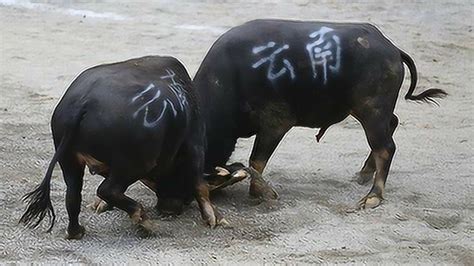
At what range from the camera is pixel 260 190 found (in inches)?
216

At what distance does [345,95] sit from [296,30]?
502 mm

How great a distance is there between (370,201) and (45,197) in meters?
1.96

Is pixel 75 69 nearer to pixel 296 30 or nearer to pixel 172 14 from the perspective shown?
pixel 172 14

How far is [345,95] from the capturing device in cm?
558

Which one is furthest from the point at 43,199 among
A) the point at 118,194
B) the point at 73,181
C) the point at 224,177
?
the point at 224,177

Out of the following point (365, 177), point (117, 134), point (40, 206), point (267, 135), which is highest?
point (117, 134)

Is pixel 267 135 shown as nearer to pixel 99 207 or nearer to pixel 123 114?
pixel 99 207

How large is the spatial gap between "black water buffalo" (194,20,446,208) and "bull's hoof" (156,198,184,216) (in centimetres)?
40

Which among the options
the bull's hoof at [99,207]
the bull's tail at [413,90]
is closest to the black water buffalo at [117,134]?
the bull's hoof at [99,207]

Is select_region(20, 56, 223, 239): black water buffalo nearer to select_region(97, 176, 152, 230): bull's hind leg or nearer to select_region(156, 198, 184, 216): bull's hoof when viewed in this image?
select_region(97, 176, 152, 230): bull's hind leg

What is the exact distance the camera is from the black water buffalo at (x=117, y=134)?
4.48m

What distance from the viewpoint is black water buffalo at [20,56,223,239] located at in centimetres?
448

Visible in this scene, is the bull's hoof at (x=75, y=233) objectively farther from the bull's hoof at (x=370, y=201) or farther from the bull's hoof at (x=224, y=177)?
the bull's hoof at (x=370, y=201)

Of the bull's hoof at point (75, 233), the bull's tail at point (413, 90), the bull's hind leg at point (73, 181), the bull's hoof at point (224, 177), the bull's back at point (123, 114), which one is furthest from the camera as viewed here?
the bull's tail at point (413, 90)
